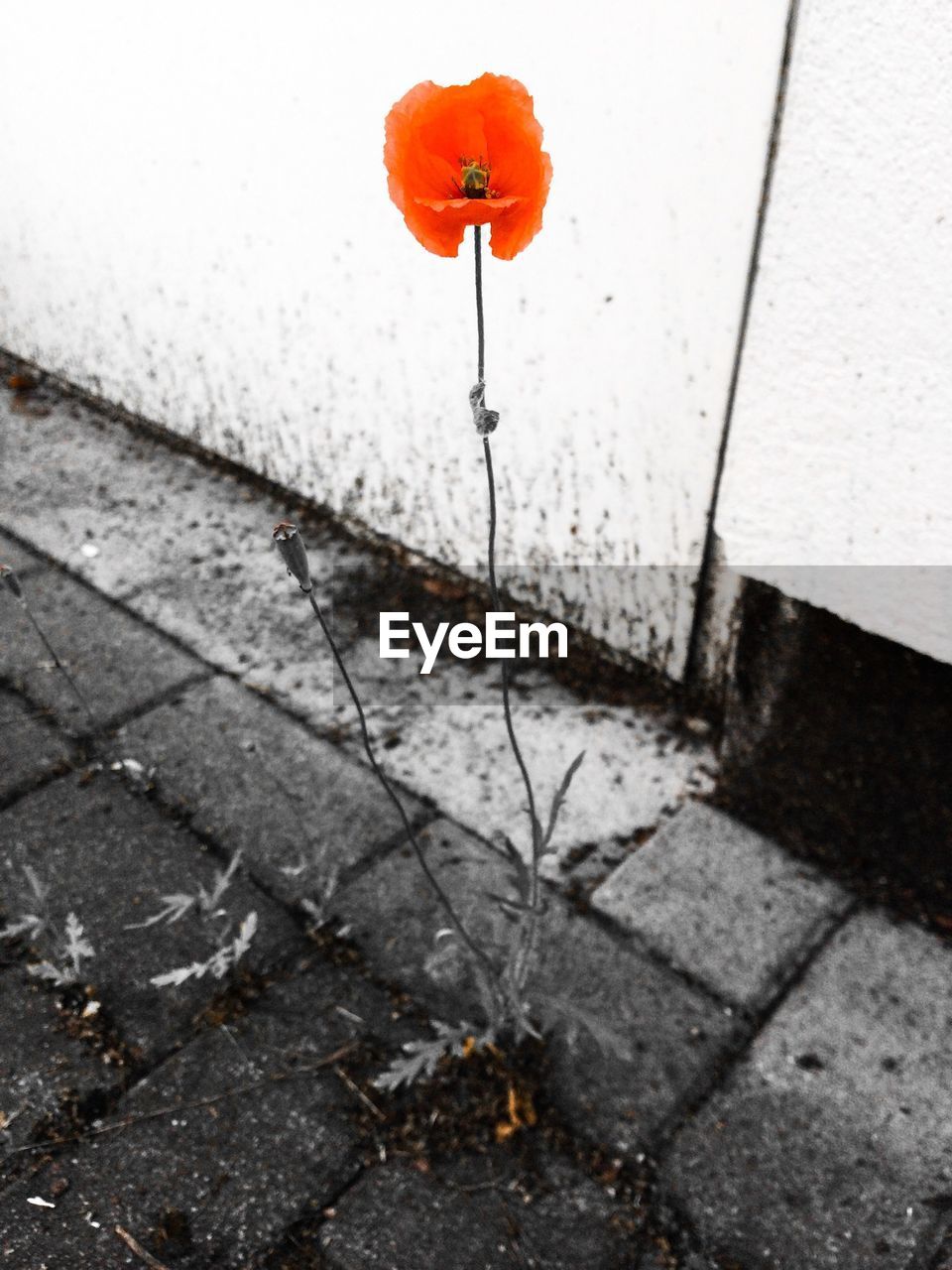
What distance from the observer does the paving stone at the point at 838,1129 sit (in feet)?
4.69

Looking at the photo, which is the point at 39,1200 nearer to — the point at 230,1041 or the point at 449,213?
the point at 230,1041

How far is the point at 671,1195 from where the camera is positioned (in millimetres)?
1468

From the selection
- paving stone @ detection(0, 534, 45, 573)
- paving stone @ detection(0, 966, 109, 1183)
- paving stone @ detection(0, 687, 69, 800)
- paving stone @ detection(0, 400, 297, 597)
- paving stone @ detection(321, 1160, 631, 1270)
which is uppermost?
paving stone @ detection(0, 400, 297, 597)

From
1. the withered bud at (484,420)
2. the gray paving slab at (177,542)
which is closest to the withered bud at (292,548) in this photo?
the withered bud at (484,420)

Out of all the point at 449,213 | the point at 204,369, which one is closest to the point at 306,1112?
the point at 449,213

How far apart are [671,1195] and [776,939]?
0.51 metres

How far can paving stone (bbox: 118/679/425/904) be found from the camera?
1.99 m

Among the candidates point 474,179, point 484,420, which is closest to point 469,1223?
point 484,420

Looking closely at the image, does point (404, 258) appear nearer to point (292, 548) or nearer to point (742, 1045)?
point (292, 548)

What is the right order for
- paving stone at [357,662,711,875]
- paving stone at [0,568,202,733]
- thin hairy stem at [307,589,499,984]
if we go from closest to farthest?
thin hairy stem at [307,589,499,984] < paving stone at [357,662,711,875] < paving stone at [0,568,202,733]

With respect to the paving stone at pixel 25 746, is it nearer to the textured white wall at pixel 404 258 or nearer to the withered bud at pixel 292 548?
the textured white wall at pixel 404 258

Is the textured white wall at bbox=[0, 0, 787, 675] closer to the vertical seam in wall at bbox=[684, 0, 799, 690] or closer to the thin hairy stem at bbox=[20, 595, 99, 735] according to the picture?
the vertical seam in wall at bbox=[684, 0, 799, 690]

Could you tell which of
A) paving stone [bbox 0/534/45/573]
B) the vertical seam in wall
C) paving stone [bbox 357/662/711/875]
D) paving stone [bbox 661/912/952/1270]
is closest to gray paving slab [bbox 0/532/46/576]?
paving stone [bbox 0/534/45/573]

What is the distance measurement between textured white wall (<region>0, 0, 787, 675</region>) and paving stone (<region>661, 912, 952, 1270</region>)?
0.82 metres
